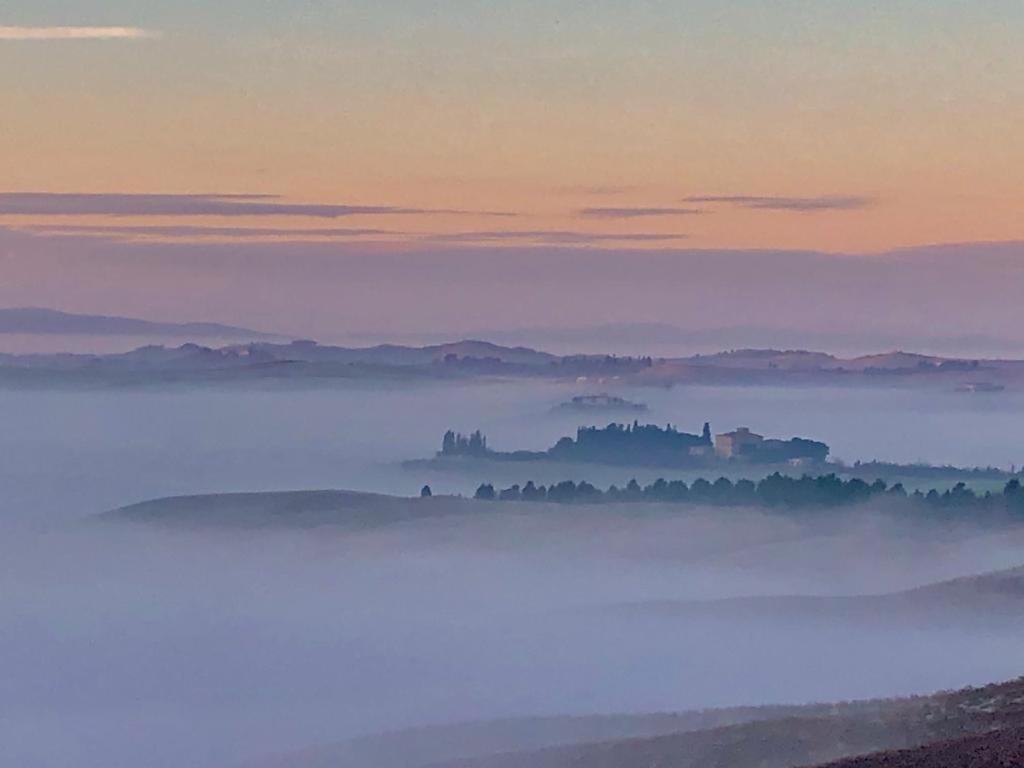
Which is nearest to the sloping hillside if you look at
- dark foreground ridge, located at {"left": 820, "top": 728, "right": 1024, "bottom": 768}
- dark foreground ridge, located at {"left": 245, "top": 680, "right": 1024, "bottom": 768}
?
dark foreground ridge, located at {"left": 245, "top": 680, "right": 1024, "bottom": 768}

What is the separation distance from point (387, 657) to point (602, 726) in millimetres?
76040

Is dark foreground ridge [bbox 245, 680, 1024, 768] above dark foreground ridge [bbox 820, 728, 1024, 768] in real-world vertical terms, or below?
below

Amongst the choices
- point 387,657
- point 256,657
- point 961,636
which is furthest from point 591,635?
point 961,636

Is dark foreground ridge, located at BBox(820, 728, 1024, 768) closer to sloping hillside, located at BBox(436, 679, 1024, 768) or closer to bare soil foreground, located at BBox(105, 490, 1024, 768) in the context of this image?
bare soil foreground, located at BBox(105, 490, 1024, 768)

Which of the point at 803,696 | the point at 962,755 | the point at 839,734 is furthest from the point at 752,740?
the point at 803,696

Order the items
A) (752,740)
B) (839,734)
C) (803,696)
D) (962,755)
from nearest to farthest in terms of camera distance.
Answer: (962,755)
(839,734)
(752,740)
(803,696)

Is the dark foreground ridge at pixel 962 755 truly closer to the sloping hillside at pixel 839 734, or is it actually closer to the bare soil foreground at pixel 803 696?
the bare soil foreground at pixel 803 696

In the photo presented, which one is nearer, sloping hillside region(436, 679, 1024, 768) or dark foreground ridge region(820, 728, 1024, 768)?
dark foreground ridge region(820, 728, 1024, 768)

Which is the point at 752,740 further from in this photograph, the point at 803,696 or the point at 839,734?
the point at 803,696

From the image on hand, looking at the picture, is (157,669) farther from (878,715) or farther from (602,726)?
(878,715)

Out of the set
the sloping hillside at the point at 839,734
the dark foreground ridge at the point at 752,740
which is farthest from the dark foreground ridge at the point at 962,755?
the sloping hillside at the point at 839,734

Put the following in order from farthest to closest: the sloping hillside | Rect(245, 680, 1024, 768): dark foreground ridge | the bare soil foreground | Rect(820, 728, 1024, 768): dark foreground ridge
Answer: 1. the bare soil foreground
2. the sloping hillside
3. Rect(245, 680, 1024, 768): dark foreground ridge
4. Rect(820, 728, 1024, 768): dark foreground ridge

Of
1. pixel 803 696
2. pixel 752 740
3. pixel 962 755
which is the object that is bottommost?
pixel 803 696

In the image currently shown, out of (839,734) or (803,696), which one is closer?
(839,734)
